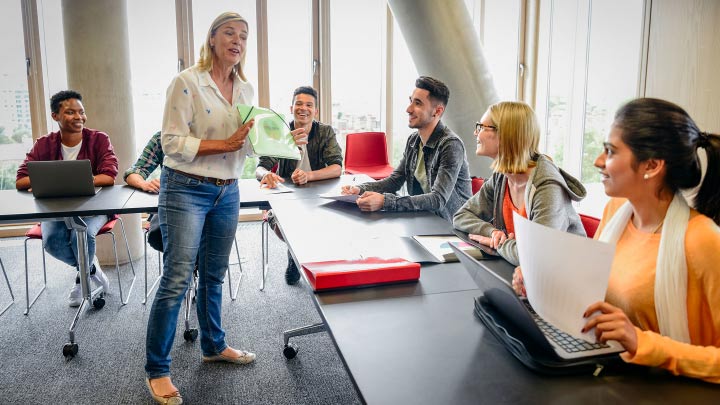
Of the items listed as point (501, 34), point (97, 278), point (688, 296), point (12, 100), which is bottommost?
point (97, 278)

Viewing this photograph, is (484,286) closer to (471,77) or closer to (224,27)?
(224,27)

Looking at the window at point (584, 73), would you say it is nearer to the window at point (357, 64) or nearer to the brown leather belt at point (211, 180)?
the window at point (357, 64)

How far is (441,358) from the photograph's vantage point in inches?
44.4

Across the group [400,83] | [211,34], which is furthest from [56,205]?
[400,83]

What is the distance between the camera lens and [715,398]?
0.97m

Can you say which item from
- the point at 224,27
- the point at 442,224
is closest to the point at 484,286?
the point at 442,224

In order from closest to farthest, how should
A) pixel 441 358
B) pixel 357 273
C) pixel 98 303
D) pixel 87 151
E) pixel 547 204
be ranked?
pixel 441 358 → pixel 357 273 → pixel 547 204 → pixel 98 303 → pixel 87 151

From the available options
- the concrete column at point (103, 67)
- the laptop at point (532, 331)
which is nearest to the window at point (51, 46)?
the concrete column at point (103, 67)

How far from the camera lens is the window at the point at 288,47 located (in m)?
6.00

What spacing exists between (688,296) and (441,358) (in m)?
0.57

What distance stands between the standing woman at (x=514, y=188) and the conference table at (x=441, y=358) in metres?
0.28

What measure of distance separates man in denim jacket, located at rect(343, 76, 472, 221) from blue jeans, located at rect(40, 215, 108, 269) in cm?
177

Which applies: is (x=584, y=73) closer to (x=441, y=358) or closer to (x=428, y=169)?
(x=428, y=169)

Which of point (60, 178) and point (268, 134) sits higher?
point (268, 134)
